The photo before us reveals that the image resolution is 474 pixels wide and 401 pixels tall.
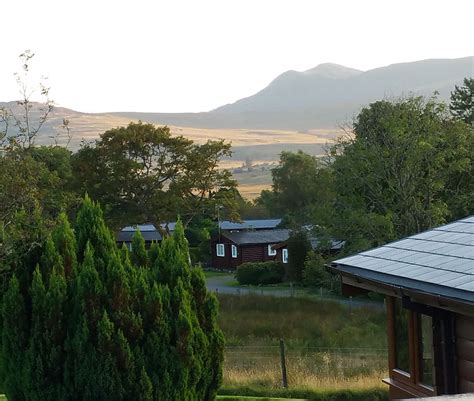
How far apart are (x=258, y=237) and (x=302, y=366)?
4393 cm

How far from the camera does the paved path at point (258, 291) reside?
36.3 metres

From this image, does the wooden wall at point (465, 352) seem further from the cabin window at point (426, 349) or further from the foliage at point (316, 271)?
the foliage at point (316, 271)

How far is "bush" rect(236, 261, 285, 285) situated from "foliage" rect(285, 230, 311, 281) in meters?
1.37

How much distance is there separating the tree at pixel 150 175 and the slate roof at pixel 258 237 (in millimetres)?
8108

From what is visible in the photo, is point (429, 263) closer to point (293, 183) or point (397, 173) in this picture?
point (397, 173)

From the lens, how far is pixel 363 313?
31.4 meters

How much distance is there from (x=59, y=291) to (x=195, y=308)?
2.05 meters

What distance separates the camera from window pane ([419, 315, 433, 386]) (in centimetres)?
1063

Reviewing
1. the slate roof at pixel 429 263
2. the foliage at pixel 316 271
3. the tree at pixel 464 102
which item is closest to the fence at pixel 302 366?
the slate roof at pixel 429 263

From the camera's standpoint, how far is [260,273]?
49.5 meters

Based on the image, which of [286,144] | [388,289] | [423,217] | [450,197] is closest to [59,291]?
[388,289]

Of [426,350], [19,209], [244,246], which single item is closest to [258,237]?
[244,246]

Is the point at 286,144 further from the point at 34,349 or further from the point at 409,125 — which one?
the point at 34,349

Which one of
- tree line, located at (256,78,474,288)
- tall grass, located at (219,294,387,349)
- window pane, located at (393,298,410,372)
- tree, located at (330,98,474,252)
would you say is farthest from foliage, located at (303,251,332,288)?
window pane, located at (393,298,410,372)
